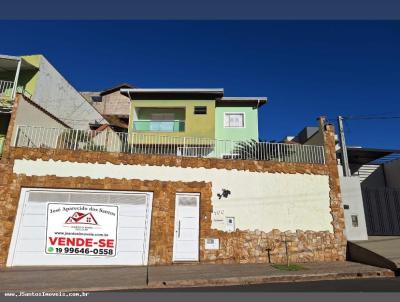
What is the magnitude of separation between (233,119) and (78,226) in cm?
1435

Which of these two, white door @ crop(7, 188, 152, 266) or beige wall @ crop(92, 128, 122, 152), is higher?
beige wall @ crop(92, 128, 122, 152)

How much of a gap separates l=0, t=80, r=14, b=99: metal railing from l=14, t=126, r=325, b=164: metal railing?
5.82 metres

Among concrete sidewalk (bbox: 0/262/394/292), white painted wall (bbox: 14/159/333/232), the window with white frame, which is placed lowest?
concrete sidewalk (bbox: 0/262/394/292)

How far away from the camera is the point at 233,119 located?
2248 cm

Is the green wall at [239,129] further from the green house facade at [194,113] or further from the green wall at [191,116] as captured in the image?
the green wall at [191,116]

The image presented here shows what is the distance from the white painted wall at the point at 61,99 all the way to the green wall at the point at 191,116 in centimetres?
386

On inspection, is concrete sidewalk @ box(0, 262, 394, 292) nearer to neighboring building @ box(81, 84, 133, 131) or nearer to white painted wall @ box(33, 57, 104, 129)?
white painted wall @ box(33, 57, 104, 129)

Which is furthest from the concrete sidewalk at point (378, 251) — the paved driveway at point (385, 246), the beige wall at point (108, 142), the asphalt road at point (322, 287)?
the beige wall at point (108, 142)

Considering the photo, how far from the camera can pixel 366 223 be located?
44.2 ft

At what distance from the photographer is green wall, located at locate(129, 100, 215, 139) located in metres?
20.9

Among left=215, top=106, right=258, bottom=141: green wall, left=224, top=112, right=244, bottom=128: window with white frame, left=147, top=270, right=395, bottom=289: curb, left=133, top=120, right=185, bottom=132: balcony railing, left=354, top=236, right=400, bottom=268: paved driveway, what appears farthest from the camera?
left=224, top=112, right=244, bottom=128: window with white frame

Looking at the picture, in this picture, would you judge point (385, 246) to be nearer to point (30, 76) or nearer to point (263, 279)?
point (263, 279)

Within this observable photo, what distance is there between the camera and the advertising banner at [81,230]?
424 inches

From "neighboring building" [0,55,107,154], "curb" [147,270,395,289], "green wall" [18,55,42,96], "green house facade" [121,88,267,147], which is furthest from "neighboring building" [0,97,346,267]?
"green house facade" [121,88,267,147]
